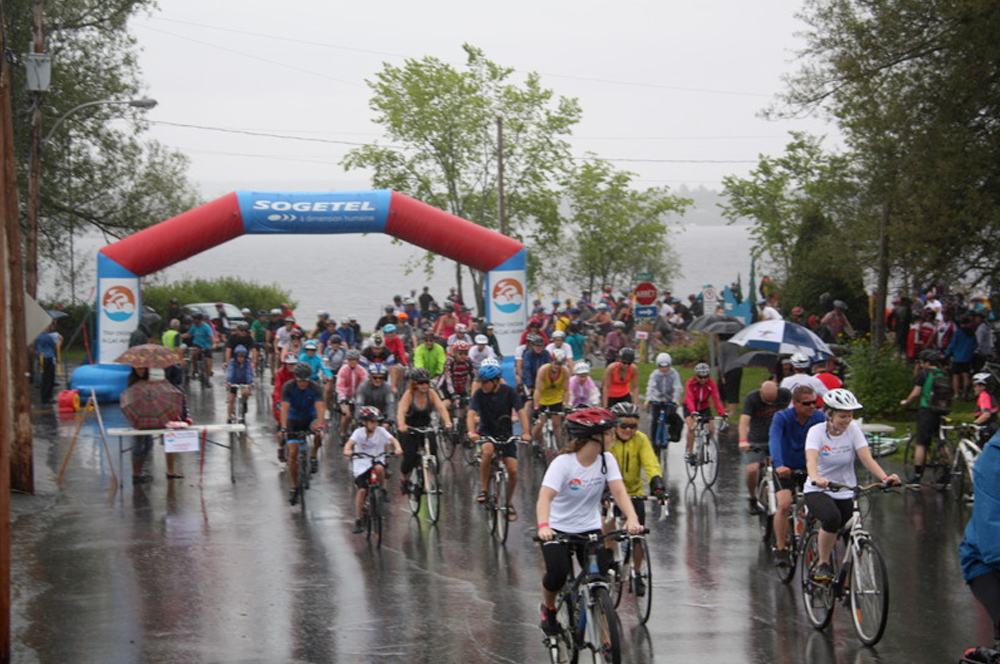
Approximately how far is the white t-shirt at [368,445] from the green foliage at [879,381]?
36.1ft

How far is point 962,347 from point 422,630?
1602 centimetres

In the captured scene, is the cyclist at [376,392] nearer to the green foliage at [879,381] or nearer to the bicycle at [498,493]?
the bicycle at [498,493]

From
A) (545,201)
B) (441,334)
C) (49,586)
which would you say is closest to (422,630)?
(49,586)

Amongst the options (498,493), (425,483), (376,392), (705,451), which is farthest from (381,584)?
(705,451)

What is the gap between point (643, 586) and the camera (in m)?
9.73

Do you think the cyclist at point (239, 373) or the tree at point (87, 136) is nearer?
the cyclist at point (239, 373)

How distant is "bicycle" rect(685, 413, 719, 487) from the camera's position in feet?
51.4

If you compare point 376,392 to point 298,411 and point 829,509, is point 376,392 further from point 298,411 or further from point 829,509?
point 829,509

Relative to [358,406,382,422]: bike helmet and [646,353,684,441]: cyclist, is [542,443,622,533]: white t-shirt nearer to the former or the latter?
[358,406,382,422]: bike helmet

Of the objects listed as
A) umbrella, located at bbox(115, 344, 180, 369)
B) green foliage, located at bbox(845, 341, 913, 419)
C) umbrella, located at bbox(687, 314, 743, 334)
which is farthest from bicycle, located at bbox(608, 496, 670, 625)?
green foliage, located at bbox(845, 341, 913, 419)

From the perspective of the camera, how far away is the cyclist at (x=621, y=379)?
16.7 meters

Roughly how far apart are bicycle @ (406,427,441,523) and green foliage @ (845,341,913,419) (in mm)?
9929

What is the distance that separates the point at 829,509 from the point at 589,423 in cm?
253

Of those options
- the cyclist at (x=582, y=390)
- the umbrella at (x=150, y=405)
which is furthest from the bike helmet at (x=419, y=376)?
the umbrella at (x=150, y=405)
